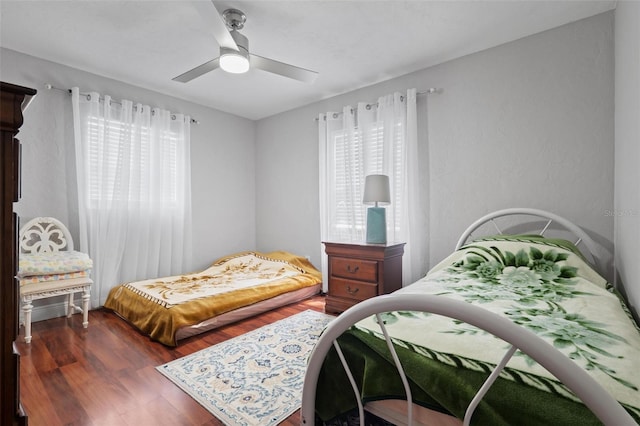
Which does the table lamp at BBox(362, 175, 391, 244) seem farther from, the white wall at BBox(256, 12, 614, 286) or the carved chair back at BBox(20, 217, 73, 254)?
the carved chair back at BBox(20, 217, 73, 254)

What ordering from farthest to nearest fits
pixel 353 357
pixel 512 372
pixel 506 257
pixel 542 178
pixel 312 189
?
pixel 312 189 → pixel 542 178 → pixel 506 257 → pixel 353 357 → pixel 512 372

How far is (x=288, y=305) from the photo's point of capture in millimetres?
3227

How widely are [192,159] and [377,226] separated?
2461mm

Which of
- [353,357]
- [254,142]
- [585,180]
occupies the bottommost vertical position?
[353,357]

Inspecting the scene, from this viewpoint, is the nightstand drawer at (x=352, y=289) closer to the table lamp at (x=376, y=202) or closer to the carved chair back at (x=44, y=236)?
the table lamp at (x=376, y=202)

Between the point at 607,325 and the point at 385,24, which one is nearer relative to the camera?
the point at 607,325

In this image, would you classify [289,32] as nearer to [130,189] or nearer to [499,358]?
[130,189]

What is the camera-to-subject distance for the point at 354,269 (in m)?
2.85

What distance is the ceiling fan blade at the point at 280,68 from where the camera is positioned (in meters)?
2.23

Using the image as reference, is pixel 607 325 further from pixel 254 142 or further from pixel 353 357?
pixel 254 142

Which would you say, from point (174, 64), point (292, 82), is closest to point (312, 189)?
point (292, 82)

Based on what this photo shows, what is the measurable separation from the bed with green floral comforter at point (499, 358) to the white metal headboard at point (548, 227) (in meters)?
0.75

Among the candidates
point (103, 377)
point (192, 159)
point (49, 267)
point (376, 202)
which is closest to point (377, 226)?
point (376, 202)

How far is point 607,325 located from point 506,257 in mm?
976
